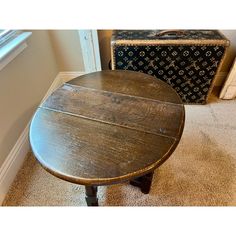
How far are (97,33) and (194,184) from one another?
148 cm

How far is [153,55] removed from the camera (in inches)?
58.6

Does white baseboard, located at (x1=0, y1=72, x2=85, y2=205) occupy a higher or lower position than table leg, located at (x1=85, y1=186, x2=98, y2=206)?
lower

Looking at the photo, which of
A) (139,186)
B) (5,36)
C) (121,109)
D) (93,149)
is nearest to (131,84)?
(121,109)

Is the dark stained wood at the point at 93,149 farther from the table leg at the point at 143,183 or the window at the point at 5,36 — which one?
the window at the point at 5,36

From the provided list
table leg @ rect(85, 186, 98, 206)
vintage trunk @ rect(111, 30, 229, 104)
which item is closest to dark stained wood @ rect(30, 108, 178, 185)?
table leg @ rect(85, 186, 98, 206)

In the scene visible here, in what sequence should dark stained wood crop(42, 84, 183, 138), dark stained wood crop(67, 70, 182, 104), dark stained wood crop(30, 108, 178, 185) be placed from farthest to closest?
1. dark stained wood crop(67, 70, 182, 104)
2. dark stained wood crop(42, 84, 183, 138)
3. dark stained wood crop(30, 108, 178, 185)

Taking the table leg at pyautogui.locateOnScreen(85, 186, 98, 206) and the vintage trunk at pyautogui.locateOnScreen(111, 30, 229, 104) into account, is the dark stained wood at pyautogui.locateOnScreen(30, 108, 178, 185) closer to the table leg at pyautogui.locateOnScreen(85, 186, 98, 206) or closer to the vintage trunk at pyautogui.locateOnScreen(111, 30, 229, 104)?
the table leg at pyautogui.locateOnScreen(85, 186, 98, 206)

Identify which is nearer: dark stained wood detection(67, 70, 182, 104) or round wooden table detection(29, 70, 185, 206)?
round wooden table detection(29, 70, 185, 206)

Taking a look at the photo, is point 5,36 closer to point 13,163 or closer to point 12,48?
point 12,48

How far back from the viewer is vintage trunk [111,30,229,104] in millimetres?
1417

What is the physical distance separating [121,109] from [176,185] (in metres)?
0.63

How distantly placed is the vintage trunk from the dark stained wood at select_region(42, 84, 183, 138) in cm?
63
